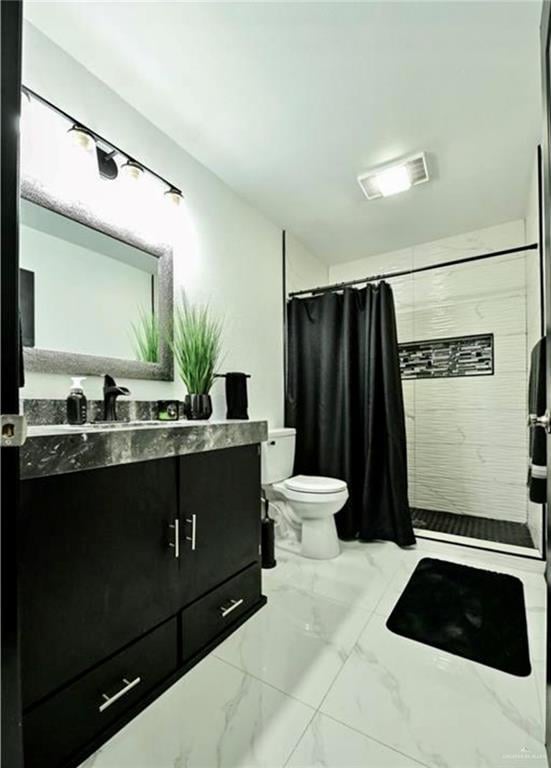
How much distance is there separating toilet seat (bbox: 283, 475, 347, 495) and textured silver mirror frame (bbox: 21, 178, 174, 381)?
957 millimetres

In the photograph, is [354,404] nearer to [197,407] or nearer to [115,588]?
[197,407]

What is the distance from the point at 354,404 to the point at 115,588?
1860 mm

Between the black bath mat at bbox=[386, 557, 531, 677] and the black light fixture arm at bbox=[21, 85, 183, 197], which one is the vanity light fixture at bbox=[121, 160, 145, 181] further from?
the black bath mat at bbox=[386, 557, 531, 677]

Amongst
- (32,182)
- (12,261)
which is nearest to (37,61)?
(32,182)

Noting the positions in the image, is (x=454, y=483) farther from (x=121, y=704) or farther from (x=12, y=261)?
(x=12, y=261)

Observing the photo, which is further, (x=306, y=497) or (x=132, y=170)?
(x=306, y=497)

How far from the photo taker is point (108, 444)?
103cm

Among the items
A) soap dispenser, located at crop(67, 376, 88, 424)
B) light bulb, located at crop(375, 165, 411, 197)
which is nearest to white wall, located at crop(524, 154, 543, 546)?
light bulb, located at crop(375, 165, 411, 197)

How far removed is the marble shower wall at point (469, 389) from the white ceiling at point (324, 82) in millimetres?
690

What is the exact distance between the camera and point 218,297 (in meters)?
2.18

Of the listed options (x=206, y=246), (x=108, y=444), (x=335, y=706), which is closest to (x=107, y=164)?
(x=206, y=246)

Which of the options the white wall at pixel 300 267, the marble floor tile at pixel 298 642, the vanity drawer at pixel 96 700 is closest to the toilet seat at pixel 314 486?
the marble floor tile at pixel 298 642

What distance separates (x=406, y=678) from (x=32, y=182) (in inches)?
86.4

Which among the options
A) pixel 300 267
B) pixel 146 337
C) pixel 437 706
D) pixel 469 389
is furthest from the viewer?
pixel 300 267
